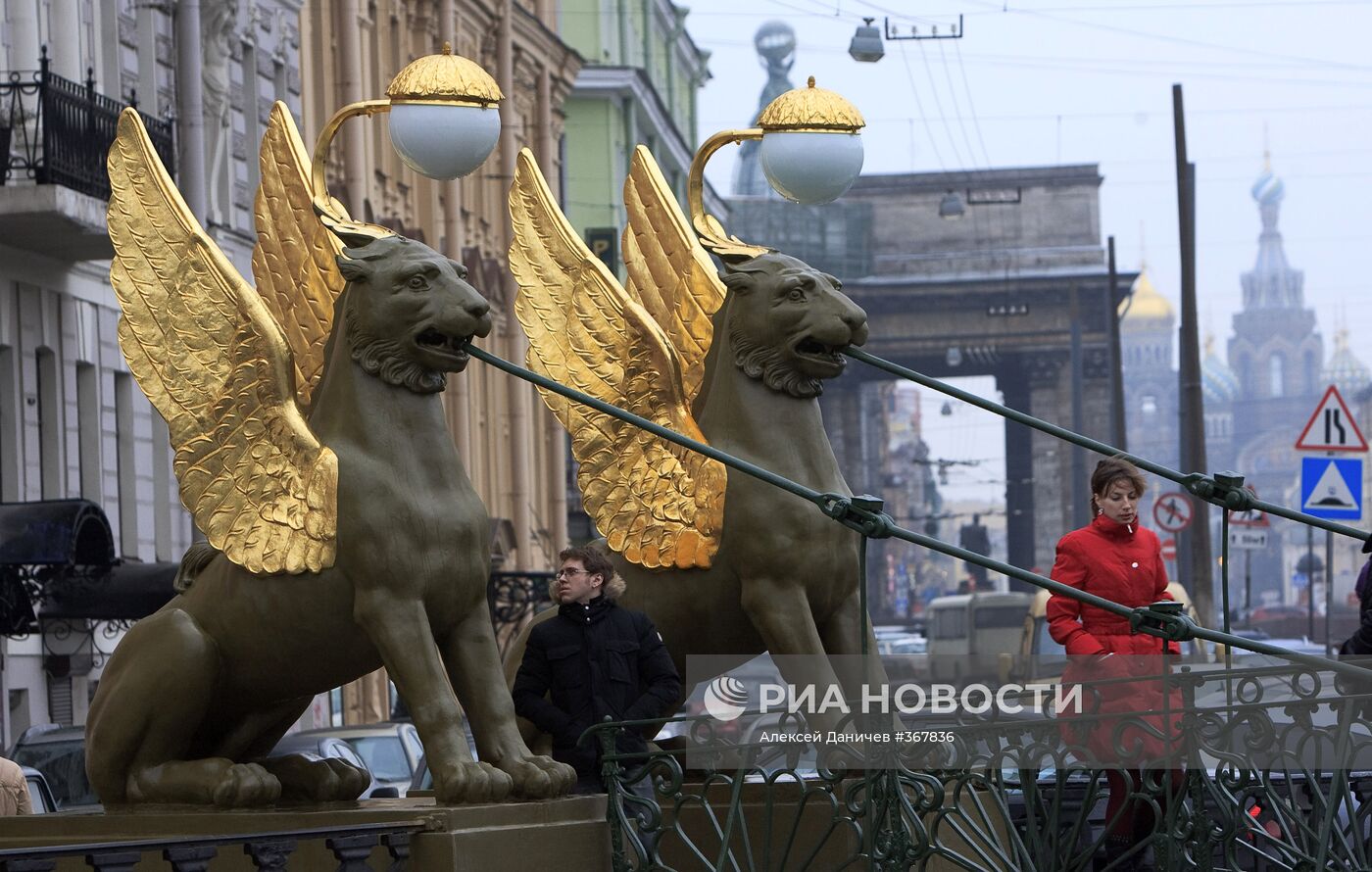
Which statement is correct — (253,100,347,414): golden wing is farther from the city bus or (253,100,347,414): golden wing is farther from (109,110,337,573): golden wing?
the city bus

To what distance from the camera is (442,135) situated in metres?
10.5

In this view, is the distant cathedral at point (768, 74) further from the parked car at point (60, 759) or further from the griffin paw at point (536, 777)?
the griffin paw at point (536, 777)

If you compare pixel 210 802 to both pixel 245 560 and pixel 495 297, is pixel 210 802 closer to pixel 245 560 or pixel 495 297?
pixel 245 560

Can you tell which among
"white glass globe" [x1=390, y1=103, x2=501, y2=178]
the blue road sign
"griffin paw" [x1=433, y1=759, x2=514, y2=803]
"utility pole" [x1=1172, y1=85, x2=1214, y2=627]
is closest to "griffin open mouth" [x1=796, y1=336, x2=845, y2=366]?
"white glass globe" [x1=390, y1=103, x2=501, y2=178]

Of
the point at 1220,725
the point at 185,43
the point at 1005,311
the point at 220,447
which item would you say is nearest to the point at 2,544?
the point at 185,43

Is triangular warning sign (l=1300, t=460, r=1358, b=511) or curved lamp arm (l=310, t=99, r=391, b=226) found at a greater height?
curved lamp arm (l=310, t=99, r=391, b=226)

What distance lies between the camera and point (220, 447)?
9.30 m

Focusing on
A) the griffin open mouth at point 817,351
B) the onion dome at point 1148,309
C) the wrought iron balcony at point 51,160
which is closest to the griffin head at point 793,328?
the griffin open mouth at point 817,351

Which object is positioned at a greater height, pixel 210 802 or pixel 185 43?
pixel 185 43

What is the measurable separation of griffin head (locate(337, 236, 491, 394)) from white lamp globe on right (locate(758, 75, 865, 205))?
2.09m

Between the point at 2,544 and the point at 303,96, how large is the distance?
1279 cm

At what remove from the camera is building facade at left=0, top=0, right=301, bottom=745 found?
21.6 metres

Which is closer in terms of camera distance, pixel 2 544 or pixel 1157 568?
pixel 1157 568

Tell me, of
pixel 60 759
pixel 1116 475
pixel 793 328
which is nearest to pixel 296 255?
pixel 793 328
